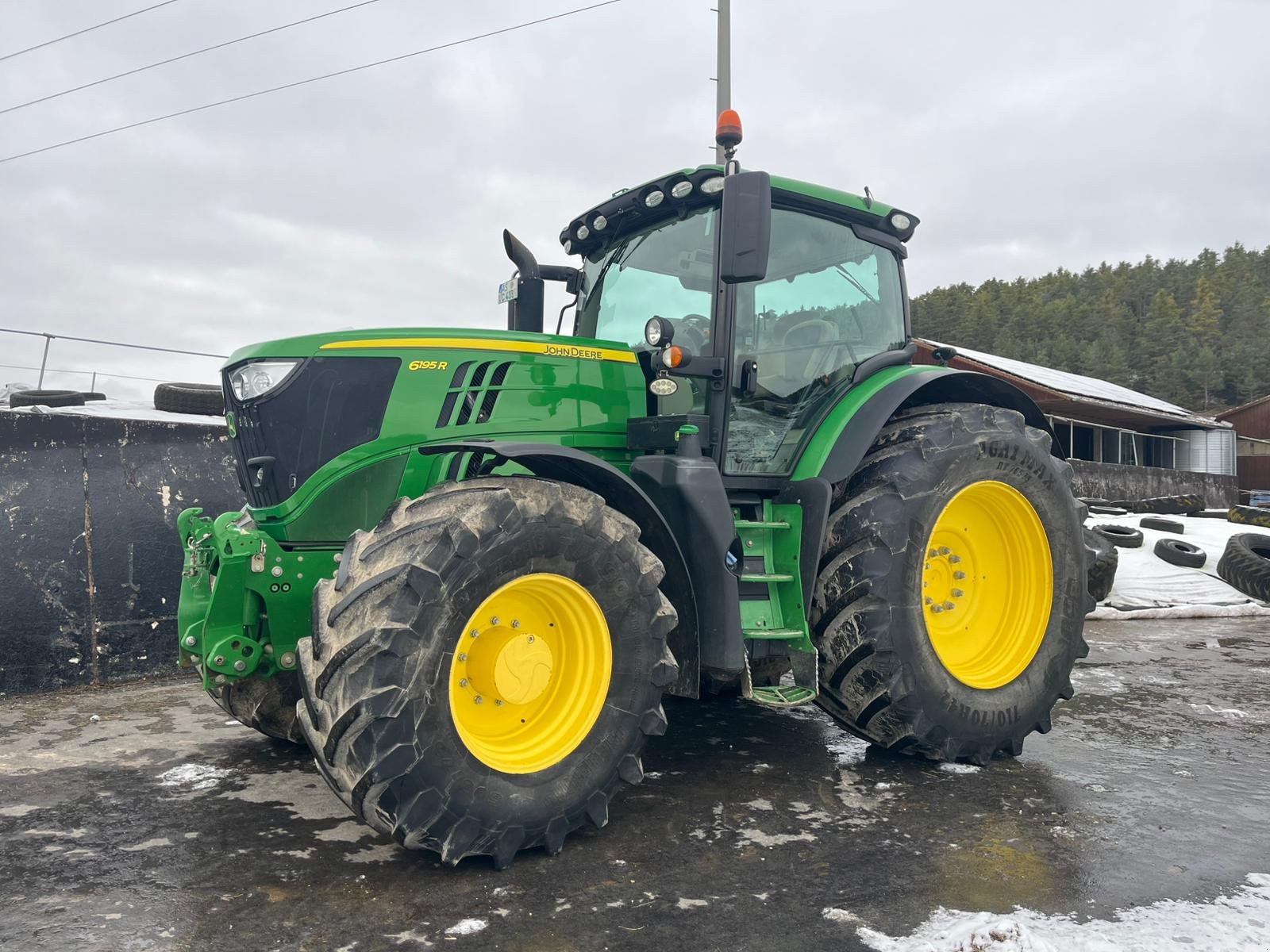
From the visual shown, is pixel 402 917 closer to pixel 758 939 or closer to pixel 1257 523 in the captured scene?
pixel 758 939

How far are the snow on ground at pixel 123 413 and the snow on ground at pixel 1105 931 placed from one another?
18.5ft

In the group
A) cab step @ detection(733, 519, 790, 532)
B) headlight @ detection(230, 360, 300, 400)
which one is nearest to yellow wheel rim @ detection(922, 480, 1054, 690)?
cab step @ detection(733, 519, 790, 532)

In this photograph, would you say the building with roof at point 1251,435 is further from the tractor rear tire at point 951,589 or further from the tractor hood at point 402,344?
the tractor hood at point 402,344

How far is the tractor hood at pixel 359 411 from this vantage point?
349 centimetres

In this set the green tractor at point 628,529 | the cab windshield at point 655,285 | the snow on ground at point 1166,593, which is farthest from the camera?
the snow on ground at point 1166,593

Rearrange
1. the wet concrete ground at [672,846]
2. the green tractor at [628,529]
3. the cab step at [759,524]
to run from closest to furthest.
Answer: the wet concrete ground at [672,846]
the green tractor at [628,529]
the cab step at [759,524]

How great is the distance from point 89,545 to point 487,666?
402 cm

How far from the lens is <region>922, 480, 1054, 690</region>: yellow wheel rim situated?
4.35 metres

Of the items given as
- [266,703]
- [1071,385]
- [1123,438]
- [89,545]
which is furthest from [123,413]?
[1123,438]

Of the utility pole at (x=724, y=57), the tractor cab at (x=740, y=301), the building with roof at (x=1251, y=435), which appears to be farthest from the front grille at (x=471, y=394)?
the building with roof at (x=1251, y=435)

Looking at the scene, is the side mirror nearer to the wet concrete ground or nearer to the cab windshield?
the cab windshield

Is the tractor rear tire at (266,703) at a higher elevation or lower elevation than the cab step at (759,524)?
lower

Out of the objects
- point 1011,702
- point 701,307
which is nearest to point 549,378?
point 701,307

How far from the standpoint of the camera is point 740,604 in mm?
3768
